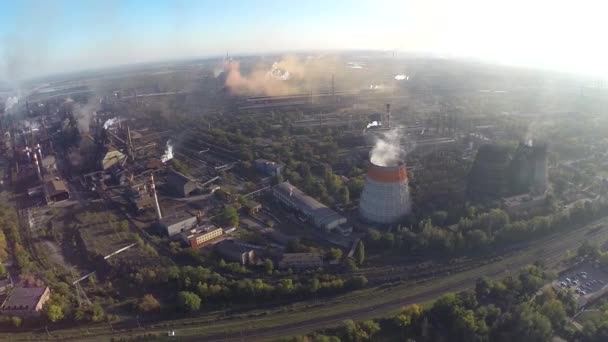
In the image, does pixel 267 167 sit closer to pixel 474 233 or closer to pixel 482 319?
pixel 474 233

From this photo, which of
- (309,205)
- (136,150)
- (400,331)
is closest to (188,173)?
(136,150)

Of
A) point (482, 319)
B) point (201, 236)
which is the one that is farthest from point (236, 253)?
point (482, 319)

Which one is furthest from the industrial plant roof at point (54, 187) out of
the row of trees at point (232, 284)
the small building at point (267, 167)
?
the small building at point (267, 167)

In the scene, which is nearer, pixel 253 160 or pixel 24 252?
pixel 24 252

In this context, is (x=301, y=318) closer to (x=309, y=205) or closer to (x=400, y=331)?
(x=400, y=331)

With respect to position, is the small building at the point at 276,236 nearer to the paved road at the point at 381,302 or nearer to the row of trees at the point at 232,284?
the row of trees at the point at 232,284

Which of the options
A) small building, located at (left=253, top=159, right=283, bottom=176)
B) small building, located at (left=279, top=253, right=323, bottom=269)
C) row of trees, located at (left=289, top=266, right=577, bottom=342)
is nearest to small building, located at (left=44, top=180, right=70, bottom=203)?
small building, located at (left=253, top=159, right=283, bottom=176)
